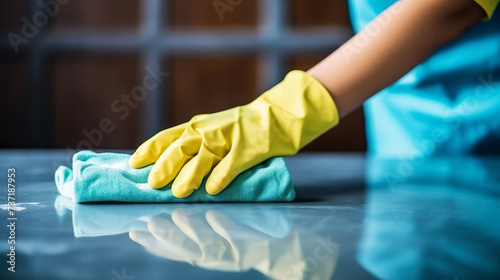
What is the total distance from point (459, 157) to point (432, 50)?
533mm

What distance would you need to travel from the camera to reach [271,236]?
0.58 metres

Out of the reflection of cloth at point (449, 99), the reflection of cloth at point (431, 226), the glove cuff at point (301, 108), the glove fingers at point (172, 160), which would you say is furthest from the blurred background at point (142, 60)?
the glove fingers at point (172, 160)

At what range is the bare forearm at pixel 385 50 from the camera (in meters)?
0.94

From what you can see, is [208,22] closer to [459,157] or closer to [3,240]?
[459,157]

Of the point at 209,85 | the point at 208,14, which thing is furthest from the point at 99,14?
the point at 209,85

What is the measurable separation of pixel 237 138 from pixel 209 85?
213 cm

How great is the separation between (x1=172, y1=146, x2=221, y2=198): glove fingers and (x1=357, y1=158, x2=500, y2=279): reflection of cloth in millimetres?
247

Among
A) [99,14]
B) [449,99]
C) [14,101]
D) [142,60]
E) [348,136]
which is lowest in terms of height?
[348,136]

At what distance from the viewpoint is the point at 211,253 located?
19.9 inches

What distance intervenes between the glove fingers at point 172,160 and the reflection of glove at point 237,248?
4.7 inches

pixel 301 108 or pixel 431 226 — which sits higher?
pixel 301 108

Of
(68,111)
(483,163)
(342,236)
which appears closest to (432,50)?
(483,163)

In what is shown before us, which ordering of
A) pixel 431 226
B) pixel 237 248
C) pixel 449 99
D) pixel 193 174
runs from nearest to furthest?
1. pixel 237 248
2. pixel 431 226
3. pixel 193 174
4. pixel 449 99

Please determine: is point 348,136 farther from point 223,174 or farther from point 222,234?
point 222,234
